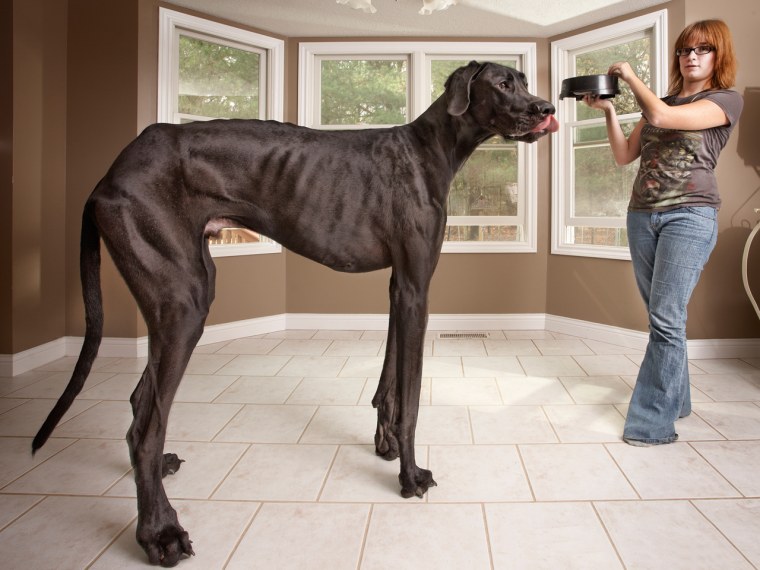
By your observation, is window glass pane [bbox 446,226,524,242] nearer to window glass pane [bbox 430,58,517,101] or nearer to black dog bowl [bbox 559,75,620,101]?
window glass pane [bbox 430,58,517,101]

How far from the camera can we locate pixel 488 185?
495 centimetres

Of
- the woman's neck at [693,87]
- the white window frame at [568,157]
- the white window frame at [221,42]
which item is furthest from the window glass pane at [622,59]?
the white window frame at [221,42]

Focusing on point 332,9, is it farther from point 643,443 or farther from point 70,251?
A: point 643,443

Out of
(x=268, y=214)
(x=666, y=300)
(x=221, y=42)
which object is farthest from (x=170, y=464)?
(x=221, y=42)

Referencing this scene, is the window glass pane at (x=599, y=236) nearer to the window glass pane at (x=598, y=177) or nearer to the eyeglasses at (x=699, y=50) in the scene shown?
the window glass pane at (x=598, y=177)

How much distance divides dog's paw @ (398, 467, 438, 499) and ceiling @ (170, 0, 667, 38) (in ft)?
10.9

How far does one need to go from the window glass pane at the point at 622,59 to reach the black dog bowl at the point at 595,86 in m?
2.10

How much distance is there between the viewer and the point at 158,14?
3.92 m

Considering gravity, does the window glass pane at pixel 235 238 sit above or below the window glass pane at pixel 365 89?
below

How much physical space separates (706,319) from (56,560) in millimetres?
3871

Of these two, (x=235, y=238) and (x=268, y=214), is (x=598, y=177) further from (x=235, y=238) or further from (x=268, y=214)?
(x=268, y=214)

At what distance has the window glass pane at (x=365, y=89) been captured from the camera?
4855mm

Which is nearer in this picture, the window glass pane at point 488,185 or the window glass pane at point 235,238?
the window glass pane at point 235,238

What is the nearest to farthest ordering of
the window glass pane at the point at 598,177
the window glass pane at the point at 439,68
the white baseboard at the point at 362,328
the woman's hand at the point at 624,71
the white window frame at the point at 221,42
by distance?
the woman's hand at the point at 624,71, the white baseboard at the point at 362,328, the white window frame at the point at 221,42, the window glass pane at the point at 598,177, the window glass pane at the point at 439,68
